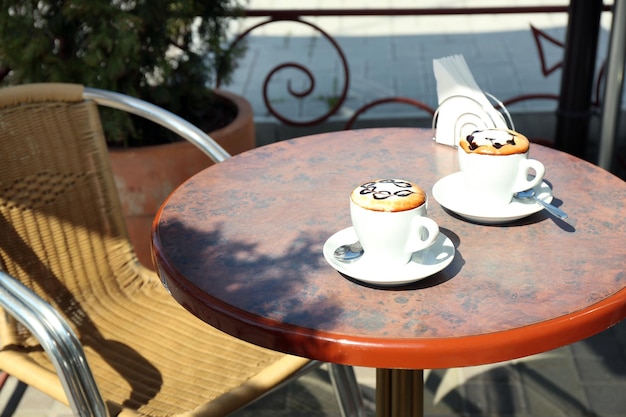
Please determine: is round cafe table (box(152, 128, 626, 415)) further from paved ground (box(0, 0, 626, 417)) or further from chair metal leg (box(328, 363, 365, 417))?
paved ground (box(0, 0, 626, 417))

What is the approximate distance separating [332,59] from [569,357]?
3686mm

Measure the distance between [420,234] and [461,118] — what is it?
23.9 inches

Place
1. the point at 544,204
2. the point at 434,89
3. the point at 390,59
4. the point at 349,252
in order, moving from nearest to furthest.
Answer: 1. the point at 349,252
2. the point at 544,204
3. the point at 434,89
4. the point at 390,59

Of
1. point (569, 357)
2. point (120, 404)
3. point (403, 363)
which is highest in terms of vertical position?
point (403, 363)

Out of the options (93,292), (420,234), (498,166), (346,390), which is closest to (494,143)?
(498,166)

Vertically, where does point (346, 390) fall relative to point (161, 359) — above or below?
below

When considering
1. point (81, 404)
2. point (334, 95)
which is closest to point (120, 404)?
point (81, 404)

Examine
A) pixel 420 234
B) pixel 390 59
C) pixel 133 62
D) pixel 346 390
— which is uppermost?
pixel 420 234

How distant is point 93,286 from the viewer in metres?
2.06

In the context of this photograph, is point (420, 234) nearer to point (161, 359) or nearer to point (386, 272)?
point (386, 272)

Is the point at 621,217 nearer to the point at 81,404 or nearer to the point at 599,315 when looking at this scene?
the point at 599,315

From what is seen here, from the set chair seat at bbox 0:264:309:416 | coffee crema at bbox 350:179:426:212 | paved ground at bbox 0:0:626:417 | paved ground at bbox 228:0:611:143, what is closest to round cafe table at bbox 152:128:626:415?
coffee crema at bbox 350:179:426:212

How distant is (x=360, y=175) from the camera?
1.71 metres

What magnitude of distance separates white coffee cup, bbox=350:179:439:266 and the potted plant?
1.67 metres
